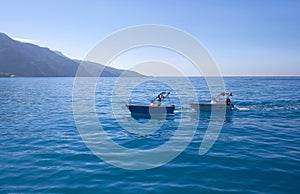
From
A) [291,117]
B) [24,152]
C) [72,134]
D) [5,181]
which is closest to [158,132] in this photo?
[72,134]

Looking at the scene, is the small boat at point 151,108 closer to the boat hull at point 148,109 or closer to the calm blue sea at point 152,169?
the boat hull at point 148,109

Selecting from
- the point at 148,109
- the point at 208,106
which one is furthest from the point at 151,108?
the point at 208,106

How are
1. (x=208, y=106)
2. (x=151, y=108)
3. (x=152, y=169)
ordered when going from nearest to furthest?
(x=152, y=169)
(x=151, y=108)
(x=208, y=106)

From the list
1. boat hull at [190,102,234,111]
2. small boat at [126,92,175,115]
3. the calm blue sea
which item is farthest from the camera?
boat hull at [190,102,234,111]

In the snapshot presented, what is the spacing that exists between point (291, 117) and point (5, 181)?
92.1ft

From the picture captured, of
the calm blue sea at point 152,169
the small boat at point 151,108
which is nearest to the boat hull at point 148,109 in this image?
the small boat at point 151,108

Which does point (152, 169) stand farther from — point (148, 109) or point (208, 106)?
point (208, 106)

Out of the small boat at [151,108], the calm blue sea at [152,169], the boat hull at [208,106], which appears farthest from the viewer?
the boat hull at [208,106]

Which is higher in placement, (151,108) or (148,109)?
(151,108)

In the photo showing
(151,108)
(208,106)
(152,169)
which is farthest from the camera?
(208,106)

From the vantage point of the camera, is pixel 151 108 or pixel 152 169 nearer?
pixel 152 169

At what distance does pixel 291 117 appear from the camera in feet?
85.5

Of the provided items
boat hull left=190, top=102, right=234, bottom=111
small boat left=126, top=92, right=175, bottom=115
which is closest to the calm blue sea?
small boat left=126, top=92, right=175, bottom=115

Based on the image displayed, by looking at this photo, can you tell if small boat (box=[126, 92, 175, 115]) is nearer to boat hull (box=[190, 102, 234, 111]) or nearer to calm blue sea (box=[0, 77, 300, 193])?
boat hull (box=[190, 102, 234, 111])
